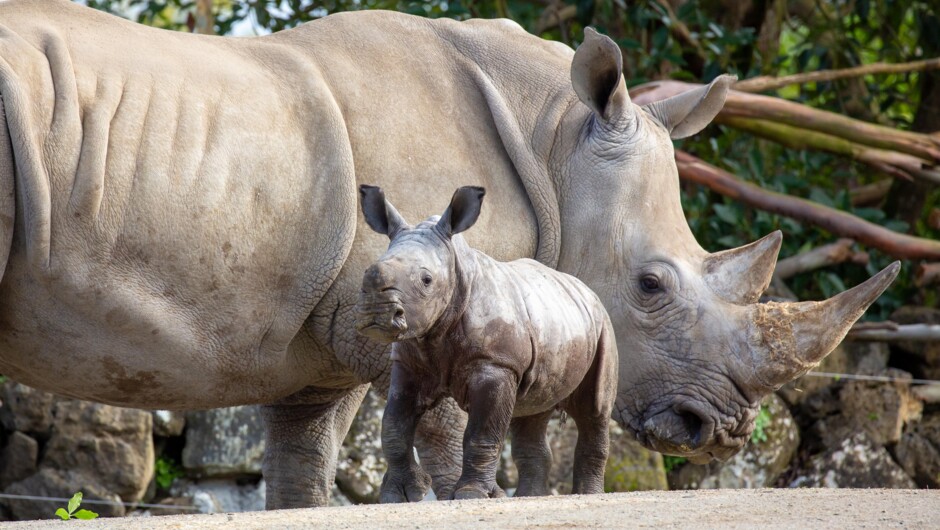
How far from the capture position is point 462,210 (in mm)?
3861

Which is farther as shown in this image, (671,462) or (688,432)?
(671,462)

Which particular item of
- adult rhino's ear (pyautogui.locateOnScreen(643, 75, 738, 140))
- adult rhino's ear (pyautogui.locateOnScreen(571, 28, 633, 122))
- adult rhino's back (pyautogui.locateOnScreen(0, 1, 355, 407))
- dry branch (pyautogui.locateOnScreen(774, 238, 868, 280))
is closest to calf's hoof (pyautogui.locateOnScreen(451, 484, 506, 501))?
adult rhino's back (pyautogui.locateOnScreen(0, 1, 355, 407))

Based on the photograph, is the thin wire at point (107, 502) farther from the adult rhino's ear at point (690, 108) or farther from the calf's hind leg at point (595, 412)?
the adult rhino's ear at point (690, 108)

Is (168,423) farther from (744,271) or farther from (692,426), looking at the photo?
(744,271)

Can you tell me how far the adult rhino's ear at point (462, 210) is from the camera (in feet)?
12.6

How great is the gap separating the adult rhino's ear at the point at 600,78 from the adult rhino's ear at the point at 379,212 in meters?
1.25

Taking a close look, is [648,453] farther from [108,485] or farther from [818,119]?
[108,485]

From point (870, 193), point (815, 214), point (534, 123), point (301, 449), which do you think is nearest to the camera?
point (534, 123)

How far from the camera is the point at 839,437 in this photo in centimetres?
775

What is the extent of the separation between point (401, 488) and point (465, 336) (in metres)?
0.49

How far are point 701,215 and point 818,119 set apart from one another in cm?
106

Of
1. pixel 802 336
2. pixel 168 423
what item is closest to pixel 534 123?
pixel 802 336

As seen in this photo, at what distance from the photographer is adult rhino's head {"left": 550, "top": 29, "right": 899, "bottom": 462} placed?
480 centimetres

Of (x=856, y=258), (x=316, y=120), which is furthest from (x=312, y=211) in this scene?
(x=856, y=258)
